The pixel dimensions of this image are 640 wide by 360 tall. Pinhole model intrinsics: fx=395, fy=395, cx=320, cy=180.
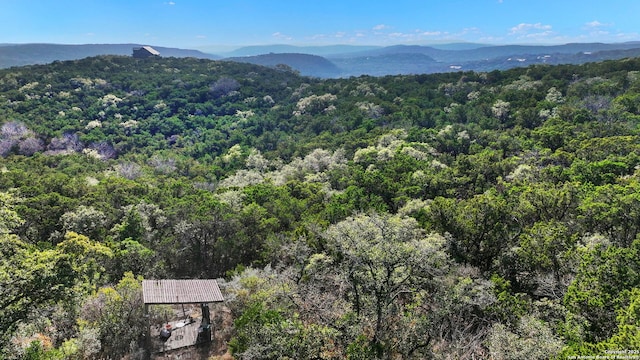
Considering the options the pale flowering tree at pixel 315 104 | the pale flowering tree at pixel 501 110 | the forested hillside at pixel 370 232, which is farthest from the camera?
the pale flowering tree at pixel 315 104

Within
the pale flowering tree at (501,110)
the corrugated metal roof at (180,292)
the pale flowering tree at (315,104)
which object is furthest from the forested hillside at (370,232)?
the pale flowering tree at (315,104)

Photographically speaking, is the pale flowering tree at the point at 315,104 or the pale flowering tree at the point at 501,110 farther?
the pale flowering tree at the point at 315,104

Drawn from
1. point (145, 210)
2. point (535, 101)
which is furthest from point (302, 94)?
point (145, 210)

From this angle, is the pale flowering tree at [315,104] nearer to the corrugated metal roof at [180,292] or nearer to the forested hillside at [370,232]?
the forested hillside at [370,232]

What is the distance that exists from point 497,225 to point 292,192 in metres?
18.0

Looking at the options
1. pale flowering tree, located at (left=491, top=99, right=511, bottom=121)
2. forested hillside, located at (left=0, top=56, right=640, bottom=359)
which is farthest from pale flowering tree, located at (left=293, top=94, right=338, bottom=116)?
pale flowering tree, located at (left=491, top=99, right=511, bottom=121)

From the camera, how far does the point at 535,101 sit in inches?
2190

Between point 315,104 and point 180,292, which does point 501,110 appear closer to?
point 315,104

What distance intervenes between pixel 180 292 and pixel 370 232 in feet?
30.5

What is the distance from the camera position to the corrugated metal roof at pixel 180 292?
16.5 metres

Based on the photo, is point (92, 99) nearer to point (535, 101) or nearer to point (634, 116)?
point (535, 101)

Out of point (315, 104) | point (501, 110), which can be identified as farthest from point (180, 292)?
point (315, 104)

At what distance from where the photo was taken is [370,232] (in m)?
13.1

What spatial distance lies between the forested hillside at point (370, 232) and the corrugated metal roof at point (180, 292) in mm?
844
